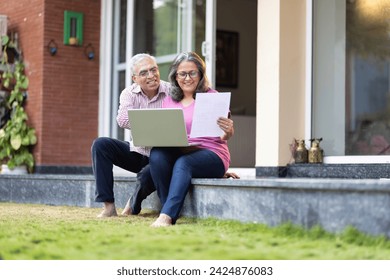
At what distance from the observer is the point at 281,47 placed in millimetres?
6215

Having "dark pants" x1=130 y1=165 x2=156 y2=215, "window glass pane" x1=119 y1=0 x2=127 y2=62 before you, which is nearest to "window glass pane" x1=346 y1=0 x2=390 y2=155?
"dark pants" x1=130 y1=165 x2=156 y2=215

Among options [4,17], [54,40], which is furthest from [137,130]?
[4,17]

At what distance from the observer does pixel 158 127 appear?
4.69 meters

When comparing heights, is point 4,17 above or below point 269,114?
above

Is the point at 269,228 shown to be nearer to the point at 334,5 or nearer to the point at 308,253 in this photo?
the point at 308,253

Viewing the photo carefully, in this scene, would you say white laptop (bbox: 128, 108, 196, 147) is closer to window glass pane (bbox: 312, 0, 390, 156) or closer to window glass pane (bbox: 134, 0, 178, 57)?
window glass pane (bbox: 312, 0, 390, 156)

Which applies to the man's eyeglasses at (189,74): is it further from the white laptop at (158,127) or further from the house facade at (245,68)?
the house facade at (245,68)

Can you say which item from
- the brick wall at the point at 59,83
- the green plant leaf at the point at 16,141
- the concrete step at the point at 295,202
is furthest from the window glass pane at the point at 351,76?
the green plant leaf at the point at 16,141

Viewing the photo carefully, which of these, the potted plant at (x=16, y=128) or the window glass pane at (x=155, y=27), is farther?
the potted plant at (x=16, y=128)

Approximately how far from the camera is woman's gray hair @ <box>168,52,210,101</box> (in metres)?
4.85

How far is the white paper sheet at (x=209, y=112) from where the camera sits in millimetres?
4484

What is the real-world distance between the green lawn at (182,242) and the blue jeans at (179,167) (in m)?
0.24

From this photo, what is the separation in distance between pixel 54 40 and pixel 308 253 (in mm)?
5481

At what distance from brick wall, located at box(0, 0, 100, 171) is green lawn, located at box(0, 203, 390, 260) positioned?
12.1ft
